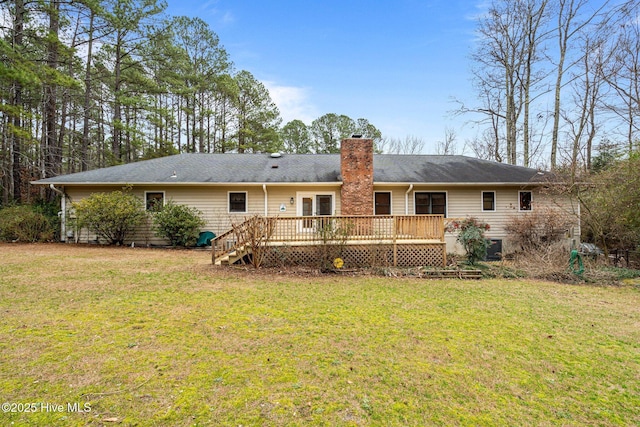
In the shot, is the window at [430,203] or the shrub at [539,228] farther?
the window at [430,203]

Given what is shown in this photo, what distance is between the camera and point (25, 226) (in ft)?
40.8

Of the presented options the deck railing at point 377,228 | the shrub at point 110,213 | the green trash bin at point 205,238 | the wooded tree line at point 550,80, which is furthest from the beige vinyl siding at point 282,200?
the deck railing at point 377,228

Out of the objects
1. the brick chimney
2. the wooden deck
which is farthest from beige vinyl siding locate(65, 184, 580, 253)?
the wooden deck

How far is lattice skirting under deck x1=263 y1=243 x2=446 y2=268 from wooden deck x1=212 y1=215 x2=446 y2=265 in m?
0.04

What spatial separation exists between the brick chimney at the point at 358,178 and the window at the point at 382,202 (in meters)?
1.22

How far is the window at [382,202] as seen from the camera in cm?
1295

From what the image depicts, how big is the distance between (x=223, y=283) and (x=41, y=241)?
11224 millimetres

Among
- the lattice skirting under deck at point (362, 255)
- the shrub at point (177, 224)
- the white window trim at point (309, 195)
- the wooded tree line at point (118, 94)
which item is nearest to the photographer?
the lattice skirting under deck at point (362, 255)

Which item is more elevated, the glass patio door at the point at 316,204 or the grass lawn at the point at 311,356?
the glass patio door at the point at 316,204

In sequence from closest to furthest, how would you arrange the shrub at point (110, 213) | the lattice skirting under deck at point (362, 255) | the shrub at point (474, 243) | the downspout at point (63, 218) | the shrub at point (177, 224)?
the lattice skirting under deck at point (362, 255)
the shrub at point (474, 243)
the shrub at point (110, 213)
the shrub at point (177, 224)
the downspout at point (63, 218)

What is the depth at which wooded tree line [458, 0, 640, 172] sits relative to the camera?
440 inches

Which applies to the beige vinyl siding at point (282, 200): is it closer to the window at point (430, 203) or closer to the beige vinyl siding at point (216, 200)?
the beige vinyl siding at point (216, 200)

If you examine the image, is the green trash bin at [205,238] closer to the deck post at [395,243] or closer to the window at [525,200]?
the deck post at [395,243]

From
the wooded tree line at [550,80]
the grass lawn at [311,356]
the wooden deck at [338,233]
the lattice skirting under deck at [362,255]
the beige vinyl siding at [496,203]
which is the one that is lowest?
the grass lawn at [311,356]
